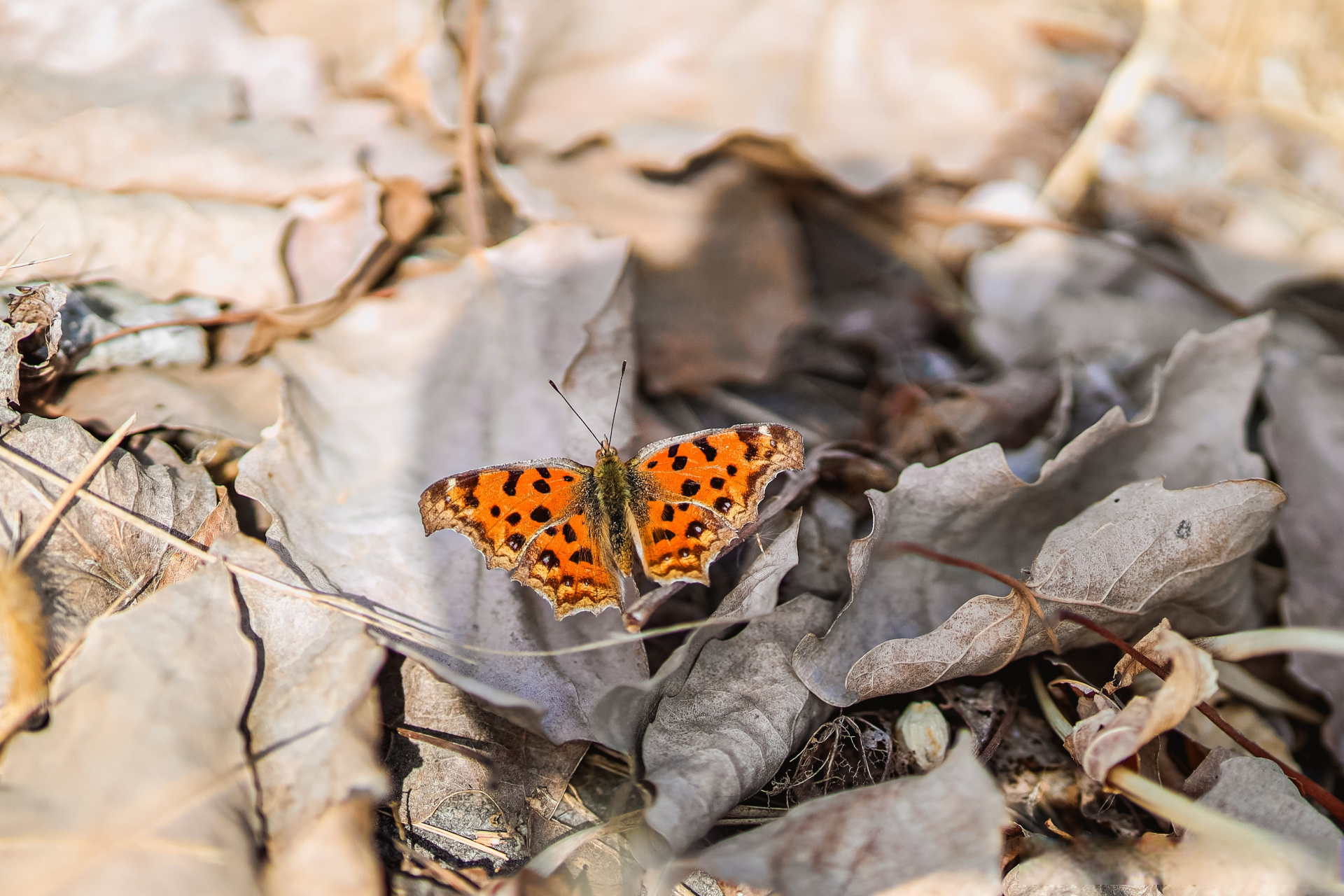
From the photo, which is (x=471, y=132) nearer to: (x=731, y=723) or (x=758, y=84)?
(x=758, y=84)

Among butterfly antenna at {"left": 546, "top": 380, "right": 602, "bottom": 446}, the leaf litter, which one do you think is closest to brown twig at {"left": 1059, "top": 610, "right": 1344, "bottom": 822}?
the leaf litter

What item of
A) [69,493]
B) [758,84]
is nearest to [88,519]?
[69,493]

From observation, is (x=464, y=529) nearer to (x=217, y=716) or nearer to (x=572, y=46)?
(x=217, y=716)

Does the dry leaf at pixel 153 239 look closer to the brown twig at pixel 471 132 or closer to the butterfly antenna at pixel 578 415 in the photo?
the brown twig at pixel 471 132

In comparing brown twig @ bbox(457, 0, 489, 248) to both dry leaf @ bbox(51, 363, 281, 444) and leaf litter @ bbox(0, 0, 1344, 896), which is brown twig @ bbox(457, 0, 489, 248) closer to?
leaf litter @ bbox(0, 0, 1344, 896)

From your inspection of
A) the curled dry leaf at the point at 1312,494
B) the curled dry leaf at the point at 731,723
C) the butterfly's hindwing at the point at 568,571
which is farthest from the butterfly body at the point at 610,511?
the curled dry leaf at the point at 1312,494

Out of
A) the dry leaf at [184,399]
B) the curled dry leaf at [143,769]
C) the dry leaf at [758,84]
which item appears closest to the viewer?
the curled dry leaf at [143,769]
